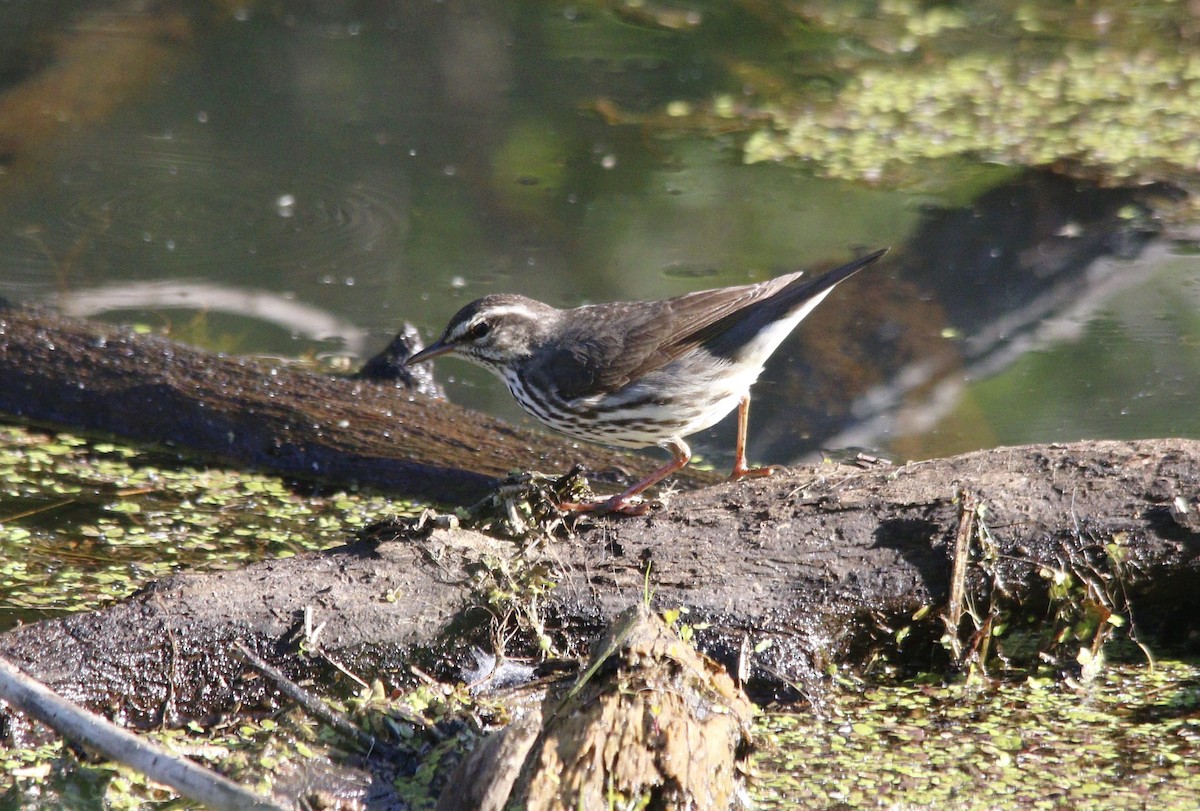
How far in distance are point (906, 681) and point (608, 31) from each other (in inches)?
393

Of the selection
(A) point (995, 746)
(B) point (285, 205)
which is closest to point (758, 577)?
(A) point (995, 746)

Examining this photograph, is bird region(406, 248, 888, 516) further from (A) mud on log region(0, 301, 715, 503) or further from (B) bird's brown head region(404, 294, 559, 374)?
(A) mud on log region(0, 301, 715, 503)

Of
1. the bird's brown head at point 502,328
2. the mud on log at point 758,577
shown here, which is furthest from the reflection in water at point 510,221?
the mud on log at point 758,577

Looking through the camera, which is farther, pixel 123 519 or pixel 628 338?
pixel 123 519

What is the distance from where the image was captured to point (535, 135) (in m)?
11.5

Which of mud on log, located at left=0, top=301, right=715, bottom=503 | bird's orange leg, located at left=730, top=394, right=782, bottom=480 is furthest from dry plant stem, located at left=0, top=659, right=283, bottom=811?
mud on log, located at left=0, top=301, right=715, bottom=503

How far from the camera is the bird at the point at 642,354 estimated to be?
19.5 feet

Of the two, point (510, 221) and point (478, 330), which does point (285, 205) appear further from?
point (478, 330)

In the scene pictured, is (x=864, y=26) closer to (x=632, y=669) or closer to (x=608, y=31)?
(x=608, y=31)

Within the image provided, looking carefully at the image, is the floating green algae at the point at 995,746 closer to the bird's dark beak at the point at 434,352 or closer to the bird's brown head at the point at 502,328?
the bird's brown head at the point at 502,328

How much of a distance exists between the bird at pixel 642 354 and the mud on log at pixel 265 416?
1.98 ft

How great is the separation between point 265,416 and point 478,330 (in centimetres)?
138

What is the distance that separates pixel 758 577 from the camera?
4.79 metres

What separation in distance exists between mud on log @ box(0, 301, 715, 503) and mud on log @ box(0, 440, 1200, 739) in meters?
1.75
